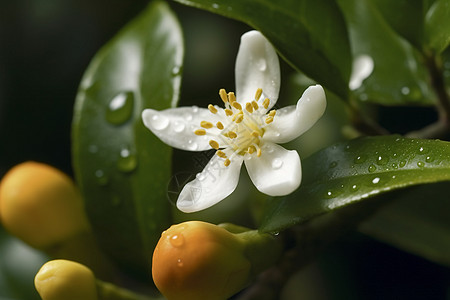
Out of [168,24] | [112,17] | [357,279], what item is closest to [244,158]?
[168,24]

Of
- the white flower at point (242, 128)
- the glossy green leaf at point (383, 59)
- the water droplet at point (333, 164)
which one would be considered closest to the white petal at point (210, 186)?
the white flower at point (242, 128)

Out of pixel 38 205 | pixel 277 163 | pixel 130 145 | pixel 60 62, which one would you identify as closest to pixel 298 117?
pixel 277 163

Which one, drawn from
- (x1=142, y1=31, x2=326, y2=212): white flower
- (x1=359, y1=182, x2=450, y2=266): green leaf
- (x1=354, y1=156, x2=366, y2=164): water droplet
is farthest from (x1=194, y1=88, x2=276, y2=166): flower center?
(x1=359, y1=182, x2=450, y2=266): green leaf

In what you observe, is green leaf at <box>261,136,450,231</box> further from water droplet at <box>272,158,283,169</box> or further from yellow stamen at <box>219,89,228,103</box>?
yellow stamen at <box>219,89,228,103</box>

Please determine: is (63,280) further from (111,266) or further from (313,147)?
(313,147)

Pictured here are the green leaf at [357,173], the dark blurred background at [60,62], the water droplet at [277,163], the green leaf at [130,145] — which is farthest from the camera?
the dark blurred background at [60,62]

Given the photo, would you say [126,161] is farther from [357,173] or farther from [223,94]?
[357,173]

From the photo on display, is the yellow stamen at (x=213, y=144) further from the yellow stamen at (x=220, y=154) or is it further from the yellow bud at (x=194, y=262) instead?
the yellow bud at (x=194, y=262)
